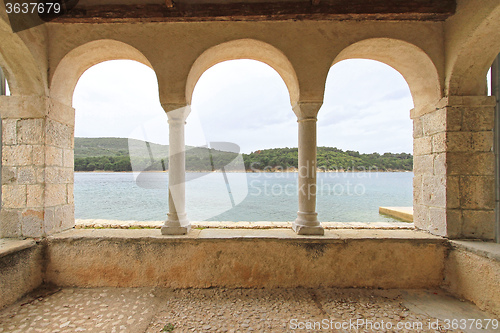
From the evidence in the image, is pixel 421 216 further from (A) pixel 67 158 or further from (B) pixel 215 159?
(B) pixel 215 159

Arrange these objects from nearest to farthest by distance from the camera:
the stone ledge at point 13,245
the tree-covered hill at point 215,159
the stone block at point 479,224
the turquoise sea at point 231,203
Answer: the stone ledge at point 13,245, the stone block at point 479,224, the tree-covered hill at point 215,159, the turquoise sea at point 231,203

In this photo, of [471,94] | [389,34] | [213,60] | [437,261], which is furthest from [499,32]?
[213,60]

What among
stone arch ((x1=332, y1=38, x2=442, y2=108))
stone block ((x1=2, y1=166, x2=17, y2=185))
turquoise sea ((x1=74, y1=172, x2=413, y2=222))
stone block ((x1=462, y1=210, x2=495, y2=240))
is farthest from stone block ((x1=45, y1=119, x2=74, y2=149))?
turquoise sea ((x1=74, y1=172, x2=413, y2=222))

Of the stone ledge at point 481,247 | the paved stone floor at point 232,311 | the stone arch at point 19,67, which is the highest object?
the stone arch at point 19,67

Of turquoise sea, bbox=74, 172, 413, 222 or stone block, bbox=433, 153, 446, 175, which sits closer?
stone block, bbox=433, 153, 446, 175

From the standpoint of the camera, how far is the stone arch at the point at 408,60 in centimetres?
251

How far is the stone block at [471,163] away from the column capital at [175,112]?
9.68 feet

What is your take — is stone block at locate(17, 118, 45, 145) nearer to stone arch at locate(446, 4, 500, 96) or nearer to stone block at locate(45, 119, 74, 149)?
stone block at locate(45, 119, 74, 149)

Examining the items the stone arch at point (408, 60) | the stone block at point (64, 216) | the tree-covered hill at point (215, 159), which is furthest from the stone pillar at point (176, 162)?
the stone arch at point (408, 60)

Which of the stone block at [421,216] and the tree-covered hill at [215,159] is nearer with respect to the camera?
the stone block at [421,216]

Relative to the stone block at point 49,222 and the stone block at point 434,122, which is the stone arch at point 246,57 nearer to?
the stone block at point 434,122

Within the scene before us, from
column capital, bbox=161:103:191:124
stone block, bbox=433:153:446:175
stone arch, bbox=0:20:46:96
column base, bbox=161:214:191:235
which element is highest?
stone arch, bbox=0:20:46:96

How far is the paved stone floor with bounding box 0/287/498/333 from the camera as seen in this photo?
1.84m

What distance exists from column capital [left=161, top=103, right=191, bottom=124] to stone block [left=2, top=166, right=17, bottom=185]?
1.74m
